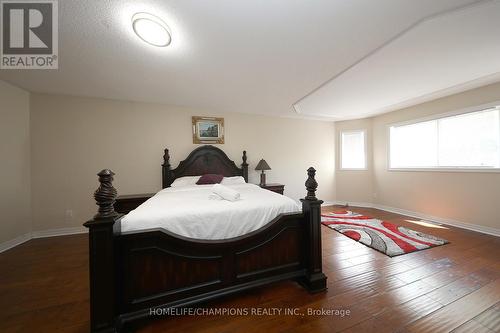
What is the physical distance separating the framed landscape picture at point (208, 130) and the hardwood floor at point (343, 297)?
2.47 m

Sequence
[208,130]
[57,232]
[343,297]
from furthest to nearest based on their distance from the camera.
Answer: [208,130] < [57,232] < [343,297]

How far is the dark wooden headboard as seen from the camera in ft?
10.7

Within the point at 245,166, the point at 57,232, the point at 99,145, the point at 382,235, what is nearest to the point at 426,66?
the point at 382,235

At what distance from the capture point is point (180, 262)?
49.9 inches

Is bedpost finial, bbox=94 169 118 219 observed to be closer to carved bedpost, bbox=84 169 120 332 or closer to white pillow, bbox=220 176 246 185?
carved bedpost, bbox=84 169 120 332

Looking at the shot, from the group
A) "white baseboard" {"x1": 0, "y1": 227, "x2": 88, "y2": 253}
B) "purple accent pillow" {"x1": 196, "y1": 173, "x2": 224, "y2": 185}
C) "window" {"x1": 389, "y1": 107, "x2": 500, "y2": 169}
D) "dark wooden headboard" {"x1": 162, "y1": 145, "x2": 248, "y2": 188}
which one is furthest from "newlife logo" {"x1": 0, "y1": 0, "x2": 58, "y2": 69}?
"window" {"x1": 389, "y1": 107, "x2": 500, "y2": 169}

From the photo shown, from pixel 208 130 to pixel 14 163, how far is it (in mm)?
2897

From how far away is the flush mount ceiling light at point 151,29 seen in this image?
4.54ft

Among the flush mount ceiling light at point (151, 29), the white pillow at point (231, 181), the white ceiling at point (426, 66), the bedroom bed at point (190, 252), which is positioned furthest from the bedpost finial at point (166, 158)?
the white ceiling at point (426, 66)

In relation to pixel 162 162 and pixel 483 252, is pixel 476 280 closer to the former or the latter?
pixel 483 252

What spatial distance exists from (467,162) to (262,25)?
13.2 ft

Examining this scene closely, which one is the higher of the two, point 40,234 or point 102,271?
point 102,271

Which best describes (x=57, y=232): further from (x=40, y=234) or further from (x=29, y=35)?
(x=29, y=35)

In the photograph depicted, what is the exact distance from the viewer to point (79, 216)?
9.71 feet
